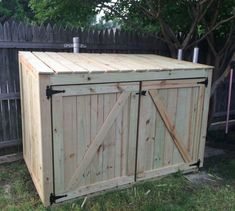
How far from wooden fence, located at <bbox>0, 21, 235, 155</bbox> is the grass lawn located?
58 centimetres

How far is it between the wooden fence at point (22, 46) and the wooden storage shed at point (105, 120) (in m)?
0.32

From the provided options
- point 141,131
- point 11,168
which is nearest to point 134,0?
point 141,131

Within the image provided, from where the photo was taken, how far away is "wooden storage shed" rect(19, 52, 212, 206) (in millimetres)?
2672

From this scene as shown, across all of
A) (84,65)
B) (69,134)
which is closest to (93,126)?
(69,134)

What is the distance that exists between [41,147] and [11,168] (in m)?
1.37

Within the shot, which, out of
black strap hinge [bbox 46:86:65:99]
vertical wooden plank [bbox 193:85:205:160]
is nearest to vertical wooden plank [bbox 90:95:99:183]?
black strap hinge [bbox 46:86:65:99]

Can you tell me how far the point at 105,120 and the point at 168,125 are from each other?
2.62ft

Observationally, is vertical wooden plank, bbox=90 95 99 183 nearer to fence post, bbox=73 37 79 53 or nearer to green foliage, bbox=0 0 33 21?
fence post, bbox=73 37 79 53

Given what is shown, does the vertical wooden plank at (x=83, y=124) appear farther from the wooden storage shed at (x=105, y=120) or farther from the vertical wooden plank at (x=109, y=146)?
the vertical wooden plank at (x=109, y=146)

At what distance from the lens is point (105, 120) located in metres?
2.94

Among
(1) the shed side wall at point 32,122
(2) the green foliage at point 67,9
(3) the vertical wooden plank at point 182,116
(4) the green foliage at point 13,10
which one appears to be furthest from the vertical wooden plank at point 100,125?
(4) the green foliage at point 13,10

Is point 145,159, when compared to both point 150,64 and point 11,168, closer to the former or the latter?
point 150,64

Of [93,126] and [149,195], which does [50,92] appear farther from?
[149,195]

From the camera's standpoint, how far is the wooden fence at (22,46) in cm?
364
